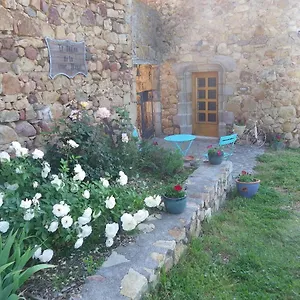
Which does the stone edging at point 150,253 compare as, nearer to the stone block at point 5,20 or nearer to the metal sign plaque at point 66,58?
the metal sign plaque at point 66,58

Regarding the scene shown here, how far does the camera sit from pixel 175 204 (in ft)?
9.50

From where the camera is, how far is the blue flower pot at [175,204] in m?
2.89

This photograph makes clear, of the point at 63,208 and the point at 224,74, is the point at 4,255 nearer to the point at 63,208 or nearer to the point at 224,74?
the point at 63,208

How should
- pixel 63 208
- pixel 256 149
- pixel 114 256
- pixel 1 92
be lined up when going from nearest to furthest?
pixel 63 208, pixel 114 256, pixel 1 92, pixel 256 149

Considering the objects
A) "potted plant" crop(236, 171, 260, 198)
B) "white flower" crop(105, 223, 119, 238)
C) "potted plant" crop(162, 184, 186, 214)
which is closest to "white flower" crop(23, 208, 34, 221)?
"white flower" crop(105, 223, 119, 238)

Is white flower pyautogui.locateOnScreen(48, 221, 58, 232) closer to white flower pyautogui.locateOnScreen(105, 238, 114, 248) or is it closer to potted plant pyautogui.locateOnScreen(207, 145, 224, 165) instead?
white flower pyautogui.locateOnScreen(105, 238, 114, 248)

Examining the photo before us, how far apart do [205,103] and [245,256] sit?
551 cm

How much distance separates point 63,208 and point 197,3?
259 inches

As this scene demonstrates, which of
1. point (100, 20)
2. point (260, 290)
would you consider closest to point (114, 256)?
point (260, 290)

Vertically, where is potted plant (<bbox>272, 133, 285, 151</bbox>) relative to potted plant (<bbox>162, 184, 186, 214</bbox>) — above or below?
below

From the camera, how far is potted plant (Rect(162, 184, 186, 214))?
9.49 ft

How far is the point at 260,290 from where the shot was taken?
2.30 meters

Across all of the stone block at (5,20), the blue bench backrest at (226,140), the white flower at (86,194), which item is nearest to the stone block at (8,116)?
the stone block at (5,20)

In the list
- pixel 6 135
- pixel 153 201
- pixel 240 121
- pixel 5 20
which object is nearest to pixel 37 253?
pixel 153 201
